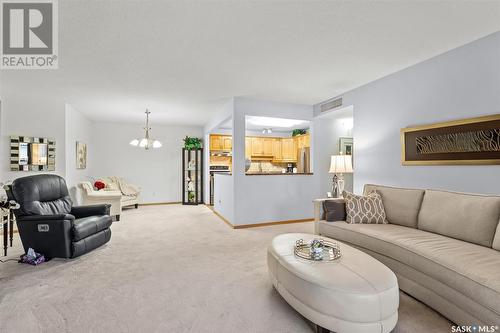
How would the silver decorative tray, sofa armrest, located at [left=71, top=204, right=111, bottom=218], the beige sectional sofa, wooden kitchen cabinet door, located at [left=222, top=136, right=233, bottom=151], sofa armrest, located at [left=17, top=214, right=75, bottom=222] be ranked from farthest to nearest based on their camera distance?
wooden kitchen cabinet door, located at [left=222, top=136, right=233, bottom=151] < sofa armrest, located at [left=71, top=204, right=111, bottom=218] < sofa armrest, located at [left=17, top=214, right=75, bottom=222] < the silver decorative tray < the beige sectional sofa

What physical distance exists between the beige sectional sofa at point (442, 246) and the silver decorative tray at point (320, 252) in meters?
0.59

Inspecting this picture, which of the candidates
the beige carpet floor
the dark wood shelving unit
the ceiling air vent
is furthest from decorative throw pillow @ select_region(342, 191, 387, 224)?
the dark wood shelving unit

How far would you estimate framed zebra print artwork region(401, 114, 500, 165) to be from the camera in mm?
2549

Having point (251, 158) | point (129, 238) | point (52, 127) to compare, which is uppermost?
point (52, 127)

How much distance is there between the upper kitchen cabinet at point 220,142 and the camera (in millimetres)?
7644

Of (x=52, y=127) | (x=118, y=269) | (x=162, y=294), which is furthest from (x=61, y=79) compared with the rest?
(x=162, y=294)

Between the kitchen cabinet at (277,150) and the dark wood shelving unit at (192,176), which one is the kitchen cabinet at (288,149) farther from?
the dark wood shelving unit at (192,176)

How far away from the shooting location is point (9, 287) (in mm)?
2434

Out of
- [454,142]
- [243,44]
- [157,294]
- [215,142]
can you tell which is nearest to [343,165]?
[454,142]

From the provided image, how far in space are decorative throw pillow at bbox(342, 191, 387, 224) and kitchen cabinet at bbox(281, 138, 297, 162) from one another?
503cm

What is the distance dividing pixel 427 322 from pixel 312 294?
0.99 m

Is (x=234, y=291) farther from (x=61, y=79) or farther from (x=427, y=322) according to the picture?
(x=61, y=79)

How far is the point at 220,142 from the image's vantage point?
25.2 ft

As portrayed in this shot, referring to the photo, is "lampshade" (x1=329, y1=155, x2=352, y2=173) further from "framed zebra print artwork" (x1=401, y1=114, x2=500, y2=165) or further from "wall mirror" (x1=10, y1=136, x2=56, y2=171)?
"wall mirror" (x1=10, y1=136, x2=56, y2=171)
